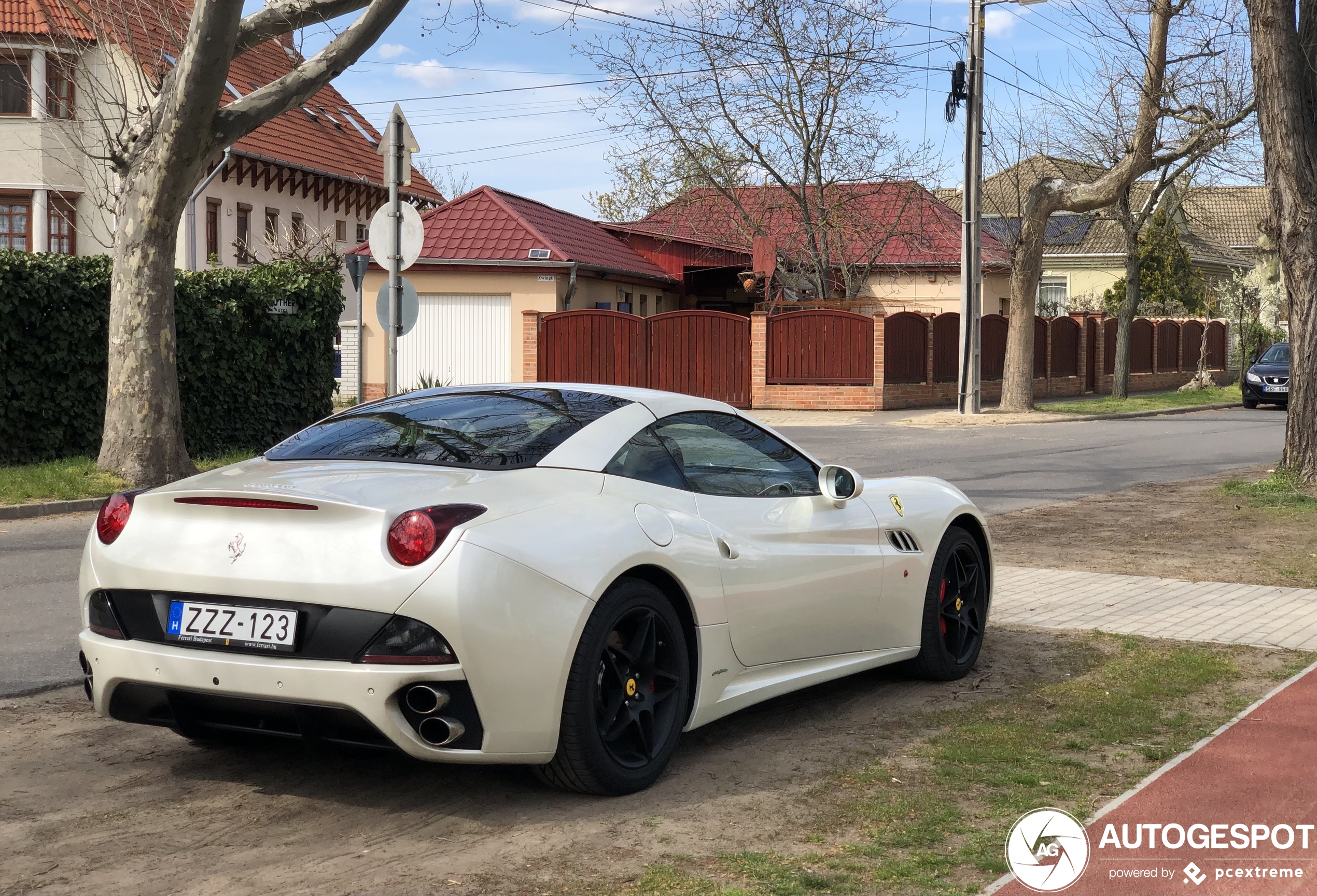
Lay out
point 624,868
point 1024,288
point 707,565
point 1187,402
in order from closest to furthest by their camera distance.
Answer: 1. point 624,868
2. point 707,565
3. point 1024,288
4. point 1187,402

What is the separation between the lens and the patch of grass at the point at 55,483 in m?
13.4

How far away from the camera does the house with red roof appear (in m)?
30.2

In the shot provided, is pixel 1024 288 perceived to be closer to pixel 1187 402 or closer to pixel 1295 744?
pixel 1187 402

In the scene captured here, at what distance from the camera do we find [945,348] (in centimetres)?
3534

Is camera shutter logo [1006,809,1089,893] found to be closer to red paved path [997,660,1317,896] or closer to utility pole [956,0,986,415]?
red paved path [997,660,1317,896]

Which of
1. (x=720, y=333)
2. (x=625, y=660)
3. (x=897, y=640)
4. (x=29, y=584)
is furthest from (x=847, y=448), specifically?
(x=625, y=660)

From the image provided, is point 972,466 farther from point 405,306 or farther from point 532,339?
point 532,339

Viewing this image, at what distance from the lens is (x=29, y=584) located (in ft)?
30.5

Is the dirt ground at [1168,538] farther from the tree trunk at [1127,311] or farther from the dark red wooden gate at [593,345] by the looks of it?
the tree trunk at [1127,311]

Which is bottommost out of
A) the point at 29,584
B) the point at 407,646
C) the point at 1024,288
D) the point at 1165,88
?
the point at 29,584

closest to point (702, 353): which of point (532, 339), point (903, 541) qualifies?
point (532, 339)

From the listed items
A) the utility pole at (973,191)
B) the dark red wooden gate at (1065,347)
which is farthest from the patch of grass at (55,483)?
the dark red wooden gate at (1065,347)

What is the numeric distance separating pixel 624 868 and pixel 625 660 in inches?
32.8

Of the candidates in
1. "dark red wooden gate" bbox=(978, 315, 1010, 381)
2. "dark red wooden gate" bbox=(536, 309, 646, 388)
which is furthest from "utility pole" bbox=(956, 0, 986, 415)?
"dark red wooden gate" bbox=(978, 315, 1010, 381)
